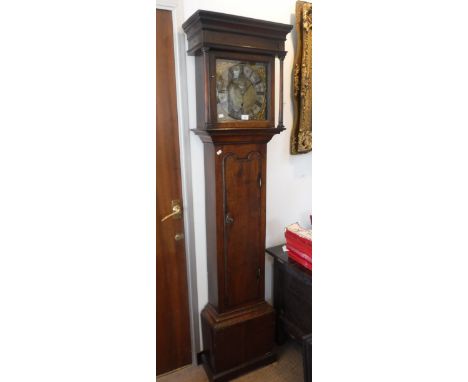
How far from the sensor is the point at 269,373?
182 centimetres

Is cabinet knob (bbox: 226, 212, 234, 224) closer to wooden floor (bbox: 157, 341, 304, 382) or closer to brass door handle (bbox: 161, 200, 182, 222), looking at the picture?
brass door handle (bbox: 161, 200, 182, 222)

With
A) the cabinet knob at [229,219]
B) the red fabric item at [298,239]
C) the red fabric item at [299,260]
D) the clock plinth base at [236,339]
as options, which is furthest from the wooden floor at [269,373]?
the cabinet knob at [229,219]

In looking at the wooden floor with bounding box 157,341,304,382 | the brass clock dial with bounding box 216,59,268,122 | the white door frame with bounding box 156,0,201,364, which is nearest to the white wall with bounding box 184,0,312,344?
the white door frame with bounding box 156,0,201,364

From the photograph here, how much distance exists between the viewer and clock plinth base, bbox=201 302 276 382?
1.70m

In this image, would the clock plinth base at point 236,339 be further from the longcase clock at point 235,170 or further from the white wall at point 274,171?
the white wall at point 274,171

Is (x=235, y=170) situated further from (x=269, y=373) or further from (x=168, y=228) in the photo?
(x=269, y=373)

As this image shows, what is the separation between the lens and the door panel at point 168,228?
1557 mm

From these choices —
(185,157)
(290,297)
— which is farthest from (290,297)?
(185,157)

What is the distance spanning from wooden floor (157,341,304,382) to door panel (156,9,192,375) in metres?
0.05

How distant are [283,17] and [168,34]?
65 cm
